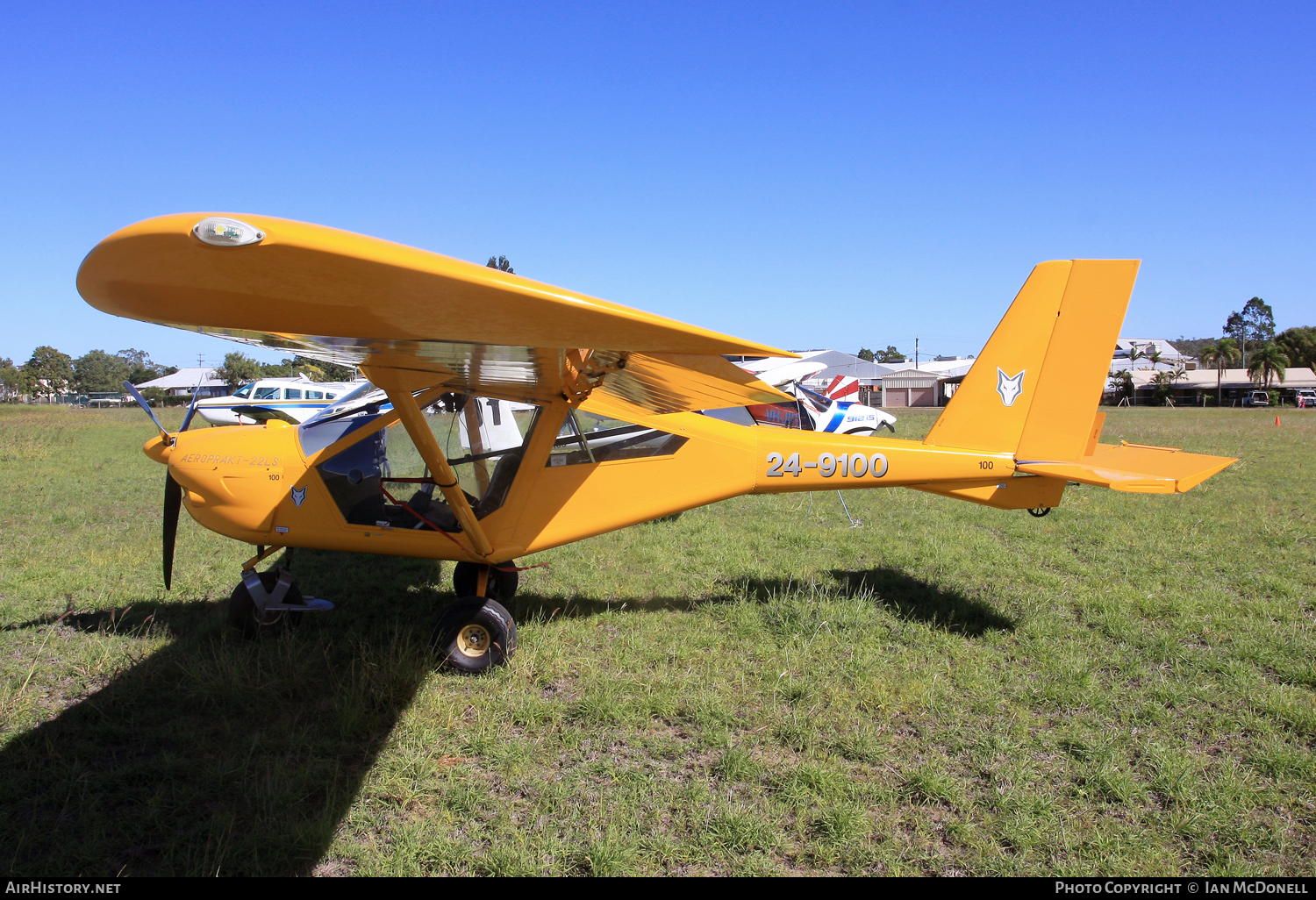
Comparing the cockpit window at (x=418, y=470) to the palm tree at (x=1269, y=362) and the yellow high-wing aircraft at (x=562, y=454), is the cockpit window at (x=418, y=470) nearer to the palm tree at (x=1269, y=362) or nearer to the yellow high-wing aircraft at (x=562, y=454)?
the yellow high-wing aircraft at (x=562, y=454)

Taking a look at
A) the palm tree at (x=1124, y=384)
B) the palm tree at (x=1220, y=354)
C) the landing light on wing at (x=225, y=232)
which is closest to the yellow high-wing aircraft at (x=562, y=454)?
the landing light on wing at (x=225, y=232)

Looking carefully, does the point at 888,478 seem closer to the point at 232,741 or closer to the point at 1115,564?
the point at 1115,564

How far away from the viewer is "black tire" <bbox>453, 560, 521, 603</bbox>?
5641 mm

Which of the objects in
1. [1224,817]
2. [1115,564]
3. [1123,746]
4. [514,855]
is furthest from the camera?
[1115,564]

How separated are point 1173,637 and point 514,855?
4768 millimetres

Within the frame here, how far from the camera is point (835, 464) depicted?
5.15 metres

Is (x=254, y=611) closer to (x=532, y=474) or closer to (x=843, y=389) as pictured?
(x=532, y=474)

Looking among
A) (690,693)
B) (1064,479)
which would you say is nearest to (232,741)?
(690,693)

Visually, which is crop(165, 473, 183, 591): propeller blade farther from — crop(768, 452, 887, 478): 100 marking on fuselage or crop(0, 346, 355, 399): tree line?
crop(0, 346, 355, 399): tree line

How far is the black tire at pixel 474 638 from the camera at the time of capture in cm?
435

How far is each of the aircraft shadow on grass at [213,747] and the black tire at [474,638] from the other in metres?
0.15

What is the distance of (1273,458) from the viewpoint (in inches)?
600

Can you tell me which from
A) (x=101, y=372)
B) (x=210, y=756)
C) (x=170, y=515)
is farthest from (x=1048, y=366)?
(x=101, y=372)

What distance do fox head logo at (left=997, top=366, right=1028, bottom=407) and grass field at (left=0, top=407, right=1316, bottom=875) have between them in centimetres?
174
